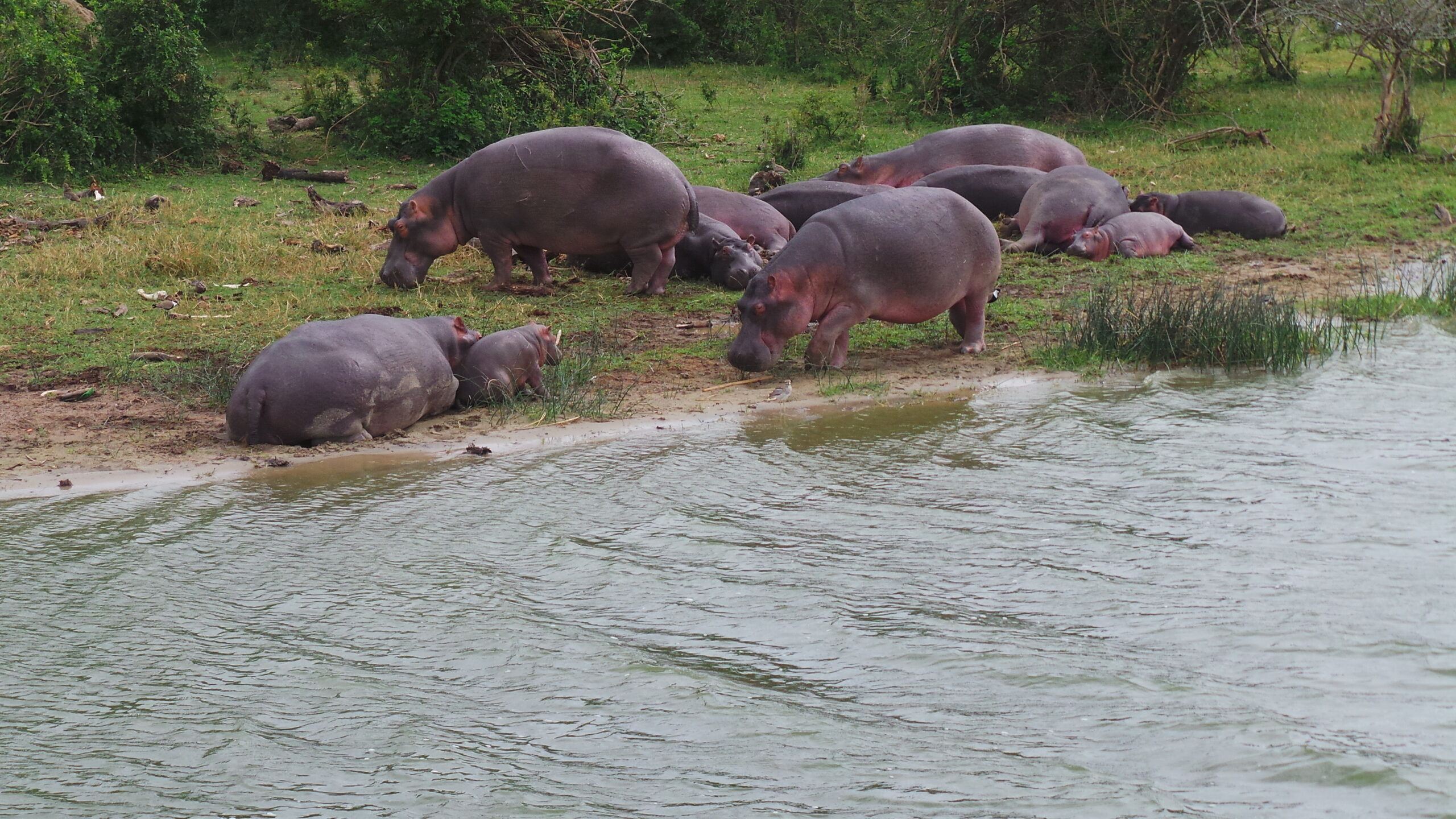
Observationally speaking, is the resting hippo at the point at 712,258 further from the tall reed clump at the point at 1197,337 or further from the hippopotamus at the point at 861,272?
the tall reed clump at the point at 1197,337

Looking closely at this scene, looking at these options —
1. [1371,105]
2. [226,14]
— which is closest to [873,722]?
[1371,105]

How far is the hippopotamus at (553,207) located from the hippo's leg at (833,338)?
5.86 ft

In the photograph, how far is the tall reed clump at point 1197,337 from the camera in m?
7.18

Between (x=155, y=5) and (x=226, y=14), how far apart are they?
336 inches

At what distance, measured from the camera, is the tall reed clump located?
7.18 metres

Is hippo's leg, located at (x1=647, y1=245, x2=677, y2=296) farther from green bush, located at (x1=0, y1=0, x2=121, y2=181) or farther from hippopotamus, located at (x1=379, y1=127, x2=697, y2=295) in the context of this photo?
green bush, located at (x1=0, y1=0, x2=121, y2=181)

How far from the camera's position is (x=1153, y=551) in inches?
181

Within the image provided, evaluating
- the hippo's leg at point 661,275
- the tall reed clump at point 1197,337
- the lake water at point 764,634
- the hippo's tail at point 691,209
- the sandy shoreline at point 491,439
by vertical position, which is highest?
the hippo's tail at point 691,209

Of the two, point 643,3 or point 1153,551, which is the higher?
point 643,3

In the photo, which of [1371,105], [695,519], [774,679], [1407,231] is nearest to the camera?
[774,679]

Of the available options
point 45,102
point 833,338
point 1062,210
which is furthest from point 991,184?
point 45,102

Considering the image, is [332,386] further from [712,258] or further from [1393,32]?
[1393,32]

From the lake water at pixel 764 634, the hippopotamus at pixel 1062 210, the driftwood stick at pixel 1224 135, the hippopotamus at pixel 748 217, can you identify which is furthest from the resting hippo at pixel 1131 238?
the driftwood stick at pixel 1224 135

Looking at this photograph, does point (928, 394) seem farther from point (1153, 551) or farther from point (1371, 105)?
point (1371, 105)
